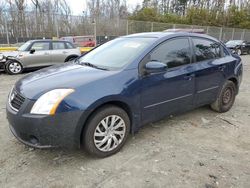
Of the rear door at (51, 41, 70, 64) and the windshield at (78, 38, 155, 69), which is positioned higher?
the windshield at (78, 38, 155, 69)

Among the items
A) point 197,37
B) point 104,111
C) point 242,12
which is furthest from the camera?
point 242,12

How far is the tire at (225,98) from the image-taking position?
16.1ft

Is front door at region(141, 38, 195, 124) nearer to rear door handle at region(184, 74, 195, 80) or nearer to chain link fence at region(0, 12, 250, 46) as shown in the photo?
rear door handle at region(184, 74, 195, 80)

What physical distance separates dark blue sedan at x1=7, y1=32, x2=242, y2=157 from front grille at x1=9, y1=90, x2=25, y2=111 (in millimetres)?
14

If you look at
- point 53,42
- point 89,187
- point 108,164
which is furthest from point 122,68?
point 53,42

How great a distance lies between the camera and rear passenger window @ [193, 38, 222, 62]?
171 inches

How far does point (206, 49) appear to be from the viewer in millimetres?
4570

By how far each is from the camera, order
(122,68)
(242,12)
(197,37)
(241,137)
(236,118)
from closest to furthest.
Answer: (122,68) → (241,137) → (197,37) → (236,118) → (242,12)

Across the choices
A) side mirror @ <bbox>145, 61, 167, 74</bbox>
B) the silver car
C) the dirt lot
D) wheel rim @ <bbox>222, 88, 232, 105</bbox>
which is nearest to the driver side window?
the silver car

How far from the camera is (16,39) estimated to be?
1642cm

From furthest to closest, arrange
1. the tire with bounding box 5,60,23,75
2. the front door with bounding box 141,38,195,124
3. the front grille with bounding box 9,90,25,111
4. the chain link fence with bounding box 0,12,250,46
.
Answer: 1. the chain link fence with bounding box 0,12,250,46
2. the tire with bounding box 5,60,23,75
3. the front door with bounding box 141,38,195,124
4. the front grille with bounding box 9,90,25,111

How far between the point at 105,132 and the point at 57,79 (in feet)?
2.98

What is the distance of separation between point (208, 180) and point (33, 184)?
1.95 metres

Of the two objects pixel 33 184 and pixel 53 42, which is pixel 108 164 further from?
pixel 53 42
